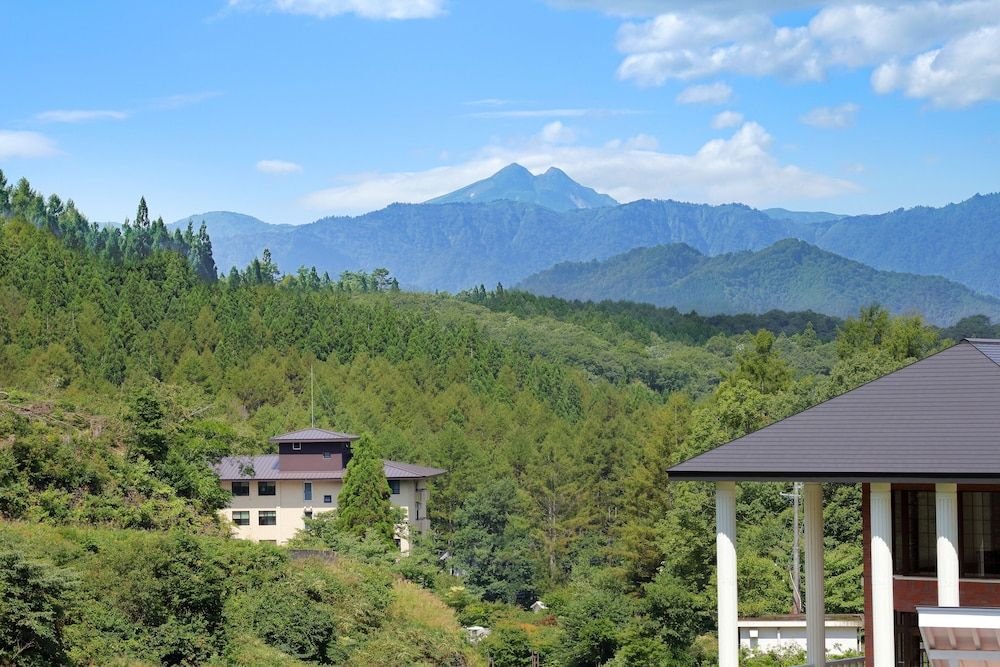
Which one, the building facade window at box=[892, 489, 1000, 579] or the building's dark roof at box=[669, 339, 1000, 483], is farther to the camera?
the building facade window at box=[892, 489, 1000, 579]

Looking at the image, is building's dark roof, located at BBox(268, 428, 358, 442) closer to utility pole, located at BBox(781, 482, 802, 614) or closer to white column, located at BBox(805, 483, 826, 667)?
utility pole, located at BBox(781, 482, 802, 614)

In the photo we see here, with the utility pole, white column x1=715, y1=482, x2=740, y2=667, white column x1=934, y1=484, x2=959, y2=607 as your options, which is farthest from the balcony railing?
the utility pole

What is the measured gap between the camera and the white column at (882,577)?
15.0m

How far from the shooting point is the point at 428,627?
3475cm

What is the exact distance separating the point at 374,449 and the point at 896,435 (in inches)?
1677

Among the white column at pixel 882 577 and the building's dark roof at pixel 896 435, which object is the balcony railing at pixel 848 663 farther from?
the building's dark roof at pixel 896 435

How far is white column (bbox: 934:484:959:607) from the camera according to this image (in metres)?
14.7

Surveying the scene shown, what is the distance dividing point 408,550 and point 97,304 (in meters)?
37.9

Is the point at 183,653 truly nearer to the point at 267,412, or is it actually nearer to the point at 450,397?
the point at 267,412

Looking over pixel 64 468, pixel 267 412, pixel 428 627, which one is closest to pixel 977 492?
pixel 428 627

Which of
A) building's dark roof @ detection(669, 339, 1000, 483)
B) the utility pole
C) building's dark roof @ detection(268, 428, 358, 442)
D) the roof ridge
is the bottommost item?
the utility pole

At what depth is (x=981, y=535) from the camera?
1508 cm

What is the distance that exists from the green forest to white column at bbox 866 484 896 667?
1280 cm

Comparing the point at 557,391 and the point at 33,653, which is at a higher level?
the point at 557,391
